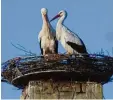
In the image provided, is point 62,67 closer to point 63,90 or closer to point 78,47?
point 63,90

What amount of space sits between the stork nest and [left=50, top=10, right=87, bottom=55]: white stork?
0.53 meters

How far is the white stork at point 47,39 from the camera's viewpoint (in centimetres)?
958

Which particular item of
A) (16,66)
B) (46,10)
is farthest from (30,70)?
(46,10)

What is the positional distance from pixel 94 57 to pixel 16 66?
4.20 ft

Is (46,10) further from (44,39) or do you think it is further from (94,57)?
(94,57)

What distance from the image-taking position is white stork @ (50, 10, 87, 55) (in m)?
9.27

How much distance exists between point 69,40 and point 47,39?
18.3 inches

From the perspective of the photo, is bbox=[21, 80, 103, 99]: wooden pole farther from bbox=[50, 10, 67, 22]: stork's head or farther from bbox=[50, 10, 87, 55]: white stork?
bbox=[50, 10, 67, 22]: stork's head

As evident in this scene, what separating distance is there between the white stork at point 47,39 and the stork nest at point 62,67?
3.01 feet

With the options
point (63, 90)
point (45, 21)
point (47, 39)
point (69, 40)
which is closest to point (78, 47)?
point (69, 40)

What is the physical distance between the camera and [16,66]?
28.8 feet

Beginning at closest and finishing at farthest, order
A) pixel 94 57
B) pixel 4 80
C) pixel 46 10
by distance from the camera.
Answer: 1. pixel 94 57
2. pixel 4 80
3. pixel 46 10

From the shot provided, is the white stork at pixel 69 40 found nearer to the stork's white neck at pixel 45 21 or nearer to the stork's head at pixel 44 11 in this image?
the stork's white neck at pixel 45 21

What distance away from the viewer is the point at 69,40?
9.34 meters
